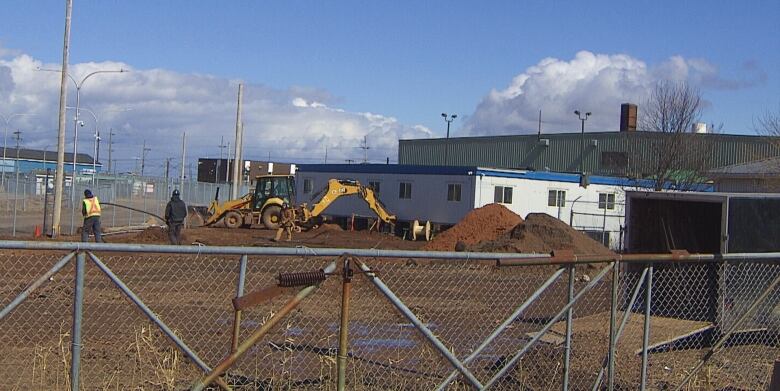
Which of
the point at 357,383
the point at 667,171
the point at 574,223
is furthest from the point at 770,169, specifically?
the point at 357,383

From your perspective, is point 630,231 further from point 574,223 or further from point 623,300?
point 574,223

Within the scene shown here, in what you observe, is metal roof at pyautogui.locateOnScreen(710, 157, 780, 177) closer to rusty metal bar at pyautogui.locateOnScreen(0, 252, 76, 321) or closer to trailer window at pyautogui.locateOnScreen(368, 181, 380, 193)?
trailer window at pyautogui.locateOnScreen(368, 181, 380, 193)

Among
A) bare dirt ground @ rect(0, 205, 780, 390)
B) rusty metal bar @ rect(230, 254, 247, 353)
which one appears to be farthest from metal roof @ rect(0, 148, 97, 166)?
rusty metal bar @ rect(230, 254, 247, 353)

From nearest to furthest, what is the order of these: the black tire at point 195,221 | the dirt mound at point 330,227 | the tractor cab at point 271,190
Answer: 1. the dirt mound at point 330,227
2. the tractor cab at point 271,190
3. the black tire at point 195,221

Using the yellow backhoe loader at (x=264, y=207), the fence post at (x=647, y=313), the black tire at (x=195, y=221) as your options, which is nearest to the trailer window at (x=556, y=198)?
the yellow backhoe loader at (x=264, y=207)

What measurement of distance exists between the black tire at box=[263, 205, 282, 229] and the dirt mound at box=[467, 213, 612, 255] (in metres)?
15.6

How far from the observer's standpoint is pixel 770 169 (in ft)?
108

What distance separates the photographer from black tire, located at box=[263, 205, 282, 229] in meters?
41.1

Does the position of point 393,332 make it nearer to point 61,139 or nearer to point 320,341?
point 320,341

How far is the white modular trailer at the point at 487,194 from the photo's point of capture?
128ft

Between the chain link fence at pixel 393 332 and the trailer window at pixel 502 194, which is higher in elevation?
the trailer window at pixel 502 194

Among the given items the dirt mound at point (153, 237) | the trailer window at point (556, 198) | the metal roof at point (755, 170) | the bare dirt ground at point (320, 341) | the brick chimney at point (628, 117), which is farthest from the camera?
the brick chimney at point (628, 117)

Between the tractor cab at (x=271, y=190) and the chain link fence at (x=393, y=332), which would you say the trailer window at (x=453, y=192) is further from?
the chain link fence at (x=393, y=332)

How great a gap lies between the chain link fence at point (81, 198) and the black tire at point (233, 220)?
3273 mm
